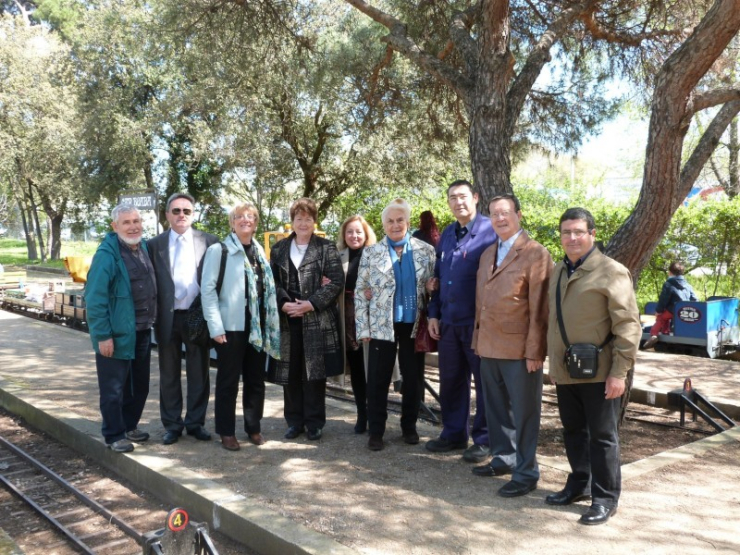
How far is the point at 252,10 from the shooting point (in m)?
9.29

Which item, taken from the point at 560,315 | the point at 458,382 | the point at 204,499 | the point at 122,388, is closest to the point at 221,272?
the point at 122,388

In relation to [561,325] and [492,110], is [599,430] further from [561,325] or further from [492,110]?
[492,110]

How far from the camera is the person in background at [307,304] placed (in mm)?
5621

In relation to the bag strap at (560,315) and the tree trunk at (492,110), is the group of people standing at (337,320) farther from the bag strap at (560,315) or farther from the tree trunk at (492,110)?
the tree trunk at (492,110)

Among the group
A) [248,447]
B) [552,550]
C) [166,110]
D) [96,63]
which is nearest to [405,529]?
[552,550]

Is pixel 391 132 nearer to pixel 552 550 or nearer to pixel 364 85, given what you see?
pixel 364 85

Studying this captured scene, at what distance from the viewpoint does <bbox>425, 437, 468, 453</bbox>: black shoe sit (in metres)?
5.50

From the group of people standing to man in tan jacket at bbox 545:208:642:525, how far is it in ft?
0.89

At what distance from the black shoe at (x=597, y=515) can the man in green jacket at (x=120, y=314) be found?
3.52 meters

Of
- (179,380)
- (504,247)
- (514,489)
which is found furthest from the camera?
(179,380)

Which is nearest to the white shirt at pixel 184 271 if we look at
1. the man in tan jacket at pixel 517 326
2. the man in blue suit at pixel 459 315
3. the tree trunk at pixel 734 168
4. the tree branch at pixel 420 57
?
the man in blue suit at pixel 459 315

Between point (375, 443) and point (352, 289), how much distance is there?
1.30 meters

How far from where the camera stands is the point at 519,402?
14.9ft

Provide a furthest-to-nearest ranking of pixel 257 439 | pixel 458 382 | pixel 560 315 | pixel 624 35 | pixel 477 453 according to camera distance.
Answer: pixel 624 35, pixel 257 439, pixel 458 382, pixel 477 453, pixel 560 315
